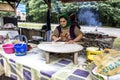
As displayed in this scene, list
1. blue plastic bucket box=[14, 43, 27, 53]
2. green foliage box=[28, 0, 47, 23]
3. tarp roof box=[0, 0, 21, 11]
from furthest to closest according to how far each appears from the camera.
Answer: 1. green foliage box=[28, 0, 47, 23]
2. tarp roof box=[0, 0, 21, 11]
3. blue plastic bucket box=[14, 43, 27, 53]

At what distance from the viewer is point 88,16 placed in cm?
1315

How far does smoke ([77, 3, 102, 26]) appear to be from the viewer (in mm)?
12643

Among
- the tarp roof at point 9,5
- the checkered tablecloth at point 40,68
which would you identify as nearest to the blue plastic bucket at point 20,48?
the checkered tablecloth at point 40,68

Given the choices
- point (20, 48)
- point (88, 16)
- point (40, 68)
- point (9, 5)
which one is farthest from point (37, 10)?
point (40, 68)

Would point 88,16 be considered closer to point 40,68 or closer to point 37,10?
point 37,10

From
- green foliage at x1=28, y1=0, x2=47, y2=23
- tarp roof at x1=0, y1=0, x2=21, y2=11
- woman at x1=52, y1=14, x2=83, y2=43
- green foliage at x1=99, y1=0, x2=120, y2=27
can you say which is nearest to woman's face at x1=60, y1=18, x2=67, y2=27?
woman at x1=52, y1=14, x2=83, y2=43

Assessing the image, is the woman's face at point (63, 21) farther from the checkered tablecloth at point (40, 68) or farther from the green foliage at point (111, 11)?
the green foliage at point (111, 11)

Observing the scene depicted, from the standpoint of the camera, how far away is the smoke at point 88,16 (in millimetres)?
12643

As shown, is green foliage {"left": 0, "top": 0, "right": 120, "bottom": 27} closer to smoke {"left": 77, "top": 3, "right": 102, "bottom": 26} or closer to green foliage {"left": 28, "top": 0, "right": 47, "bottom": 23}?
green foliage {"left": 28, "top": 0, "right": 47, "bottom": 23}

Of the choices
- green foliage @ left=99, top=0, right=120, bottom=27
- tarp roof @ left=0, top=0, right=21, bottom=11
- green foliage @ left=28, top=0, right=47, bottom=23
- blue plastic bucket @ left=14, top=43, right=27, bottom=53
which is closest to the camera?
blue plastic bucket @ left=14, top=43, right=27, bottom=53

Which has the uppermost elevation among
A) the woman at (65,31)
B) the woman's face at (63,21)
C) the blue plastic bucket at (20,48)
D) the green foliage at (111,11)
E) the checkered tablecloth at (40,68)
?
the green foliage at (111,11)

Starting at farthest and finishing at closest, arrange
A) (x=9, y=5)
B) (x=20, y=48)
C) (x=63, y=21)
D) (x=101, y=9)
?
(x=101, y=9) → (x=9, y=5) → (x=63, y=21) → (x=20, y=48)

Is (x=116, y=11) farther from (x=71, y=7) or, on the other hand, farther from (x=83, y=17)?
(x=71, y=7)

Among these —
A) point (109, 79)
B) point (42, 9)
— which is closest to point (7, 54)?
point (109, 79)
